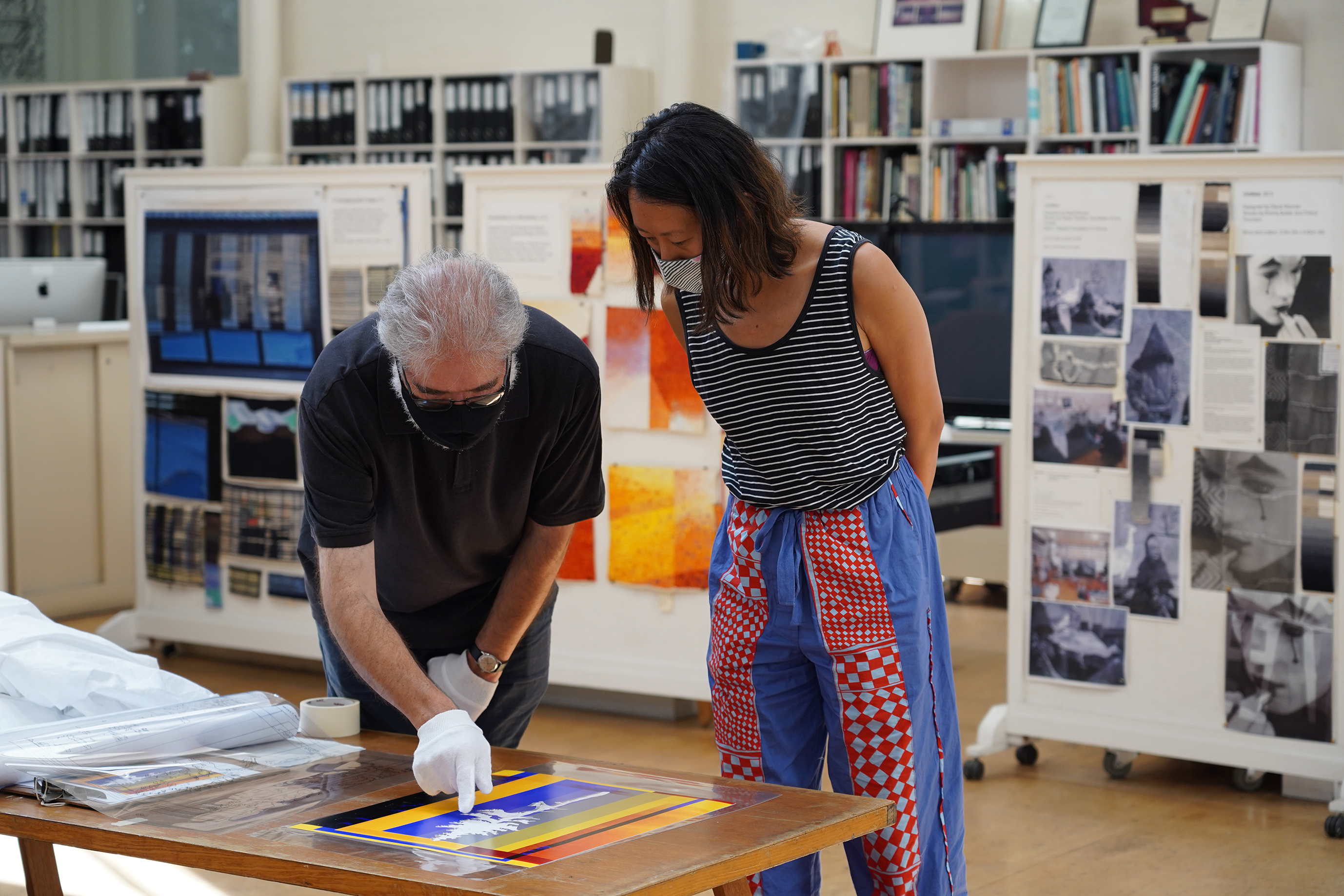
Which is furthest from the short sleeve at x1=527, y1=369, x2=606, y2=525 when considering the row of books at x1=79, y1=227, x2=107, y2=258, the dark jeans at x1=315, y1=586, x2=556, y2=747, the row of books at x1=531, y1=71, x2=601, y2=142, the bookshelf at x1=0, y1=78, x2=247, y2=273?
the row of books at x1=79, y1=227, x2=107, y2=258

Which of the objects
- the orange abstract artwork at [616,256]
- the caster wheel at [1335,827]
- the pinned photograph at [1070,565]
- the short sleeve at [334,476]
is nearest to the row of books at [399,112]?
the orange abstract artwork at [616,256]

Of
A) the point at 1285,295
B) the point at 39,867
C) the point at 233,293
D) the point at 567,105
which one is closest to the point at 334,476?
the point at 39,867

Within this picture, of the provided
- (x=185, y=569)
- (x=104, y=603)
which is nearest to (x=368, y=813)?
(x=185, y=569)

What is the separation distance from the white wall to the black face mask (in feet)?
17.6

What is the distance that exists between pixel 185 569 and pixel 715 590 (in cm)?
315

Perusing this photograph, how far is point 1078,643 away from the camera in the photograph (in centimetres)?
343

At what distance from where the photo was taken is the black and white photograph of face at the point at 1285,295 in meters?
3.13

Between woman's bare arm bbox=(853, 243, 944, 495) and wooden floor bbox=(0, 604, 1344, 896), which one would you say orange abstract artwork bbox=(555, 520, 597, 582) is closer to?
wooden floor bbox=(0, 604, 1344, 896)

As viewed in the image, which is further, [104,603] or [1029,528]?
[104,603]

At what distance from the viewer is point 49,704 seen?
6.25 ft

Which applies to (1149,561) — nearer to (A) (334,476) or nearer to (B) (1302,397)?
(B) (1302,397)

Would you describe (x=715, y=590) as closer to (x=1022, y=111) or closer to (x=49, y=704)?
(x=49, y=704)

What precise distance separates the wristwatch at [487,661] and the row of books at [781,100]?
16.9 ft

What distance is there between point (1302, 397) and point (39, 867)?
2.66m
